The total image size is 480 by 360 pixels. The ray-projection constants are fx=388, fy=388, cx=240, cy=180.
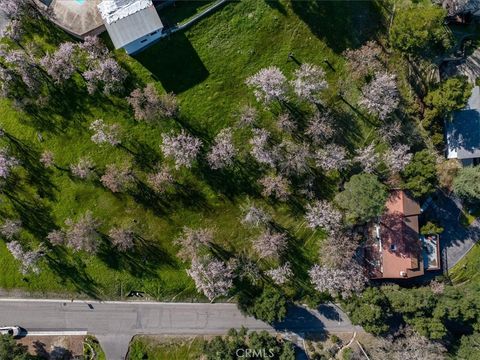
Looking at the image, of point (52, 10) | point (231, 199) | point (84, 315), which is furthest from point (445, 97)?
point (84, 315)

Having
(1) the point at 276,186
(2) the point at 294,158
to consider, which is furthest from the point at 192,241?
(2) the point at 294,158

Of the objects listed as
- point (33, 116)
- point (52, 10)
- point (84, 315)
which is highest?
point (52, 10)

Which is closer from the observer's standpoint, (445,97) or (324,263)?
(445,97)

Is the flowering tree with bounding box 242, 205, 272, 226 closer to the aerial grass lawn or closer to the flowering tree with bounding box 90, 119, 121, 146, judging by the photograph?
the aerial grass lawn

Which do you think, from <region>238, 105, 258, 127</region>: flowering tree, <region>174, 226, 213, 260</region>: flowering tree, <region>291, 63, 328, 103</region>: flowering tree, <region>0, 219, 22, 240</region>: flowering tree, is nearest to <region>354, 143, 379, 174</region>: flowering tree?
<region>291, 63, 328, 103</region>: flowering tree

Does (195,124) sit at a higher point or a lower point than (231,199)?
higher

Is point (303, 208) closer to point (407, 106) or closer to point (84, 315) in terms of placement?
point (407, 106)

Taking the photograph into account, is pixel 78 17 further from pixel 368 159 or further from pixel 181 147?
pixel 368 159
